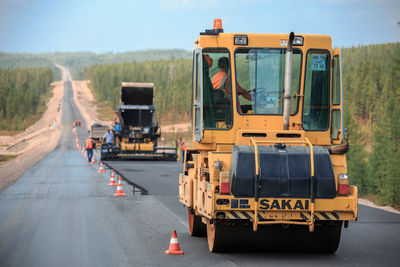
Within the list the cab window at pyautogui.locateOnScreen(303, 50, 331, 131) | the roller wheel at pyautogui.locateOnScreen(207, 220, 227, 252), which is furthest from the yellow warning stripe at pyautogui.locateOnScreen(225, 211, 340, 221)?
the cab window at pyautogui.locateOnScreen(303, 50, 331, 131)

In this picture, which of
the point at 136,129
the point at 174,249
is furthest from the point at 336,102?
the point at 136,129

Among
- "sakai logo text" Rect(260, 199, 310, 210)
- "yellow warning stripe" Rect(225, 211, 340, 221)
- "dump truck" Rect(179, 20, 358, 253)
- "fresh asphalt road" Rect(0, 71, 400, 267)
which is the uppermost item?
"dump truck" Rect(179, 20, 358, 253)

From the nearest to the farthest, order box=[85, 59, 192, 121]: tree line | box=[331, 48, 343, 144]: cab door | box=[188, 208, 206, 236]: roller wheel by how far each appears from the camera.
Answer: box=[331, 48, 343, 144]: cab door
box=[188, 208, 206, 236]: roller wheel
box=[85, 59, 192, 121]: tree line

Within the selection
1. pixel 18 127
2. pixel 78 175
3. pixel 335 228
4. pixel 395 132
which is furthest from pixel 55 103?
pixel 335 228

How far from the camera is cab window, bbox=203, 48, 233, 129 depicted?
370 inches

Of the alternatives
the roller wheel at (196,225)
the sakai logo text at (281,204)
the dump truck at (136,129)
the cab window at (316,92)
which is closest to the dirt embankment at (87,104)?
the dump truck at (136,129)

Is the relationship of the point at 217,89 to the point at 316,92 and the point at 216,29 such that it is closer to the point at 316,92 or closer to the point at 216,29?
the point at 216,29

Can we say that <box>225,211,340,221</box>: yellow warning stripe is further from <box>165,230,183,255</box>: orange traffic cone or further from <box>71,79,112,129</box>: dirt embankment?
<box>71,79,112,129</box>: dirt embankment

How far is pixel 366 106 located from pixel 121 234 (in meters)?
93.2

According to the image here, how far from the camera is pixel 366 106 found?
9950 centimetres

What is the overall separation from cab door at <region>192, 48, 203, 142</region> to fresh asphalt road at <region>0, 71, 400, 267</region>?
6.13ft

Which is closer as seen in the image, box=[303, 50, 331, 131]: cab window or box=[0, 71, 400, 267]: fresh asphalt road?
box=[0, 71, 400, 267]: fresh asphalt road

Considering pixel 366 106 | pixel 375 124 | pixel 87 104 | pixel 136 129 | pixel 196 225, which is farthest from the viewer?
pixel 87 104

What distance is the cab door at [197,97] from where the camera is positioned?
938cm
